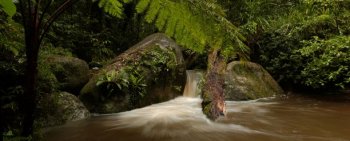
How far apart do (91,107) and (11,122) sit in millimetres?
2441

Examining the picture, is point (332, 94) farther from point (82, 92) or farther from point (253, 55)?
point (82, 92)

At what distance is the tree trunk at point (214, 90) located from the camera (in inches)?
267

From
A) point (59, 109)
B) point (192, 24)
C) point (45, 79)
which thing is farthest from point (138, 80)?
point (192, 24)

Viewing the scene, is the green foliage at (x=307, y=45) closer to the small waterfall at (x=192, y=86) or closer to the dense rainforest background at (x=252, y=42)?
the dense rainforest background at (x=252, y=42)

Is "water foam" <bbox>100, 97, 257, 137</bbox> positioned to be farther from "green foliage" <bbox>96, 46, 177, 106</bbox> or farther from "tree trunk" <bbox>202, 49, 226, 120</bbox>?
"green foliage" <bbox>96, 46, 177, 106</bbox>

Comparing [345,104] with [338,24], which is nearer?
[345,104]

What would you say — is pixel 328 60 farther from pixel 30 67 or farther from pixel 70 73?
pixel 30 67

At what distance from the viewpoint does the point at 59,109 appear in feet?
21.2

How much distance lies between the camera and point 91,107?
7379mm

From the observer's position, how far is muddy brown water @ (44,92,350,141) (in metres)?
5.22

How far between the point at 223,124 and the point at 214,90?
1.68m

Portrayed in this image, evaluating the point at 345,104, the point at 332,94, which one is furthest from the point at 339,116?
the point at 332,94

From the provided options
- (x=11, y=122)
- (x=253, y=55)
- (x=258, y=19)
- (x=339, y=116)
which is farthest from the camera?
(x=253, y=55)

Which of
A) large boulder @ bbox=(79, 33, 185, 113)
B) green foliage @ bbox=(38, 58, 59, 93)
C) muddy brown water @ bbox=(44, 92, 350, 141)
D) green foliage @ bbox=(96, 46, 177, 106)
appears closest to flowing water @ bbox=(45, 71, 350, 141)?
muddy brown water @ bbox=(44, 92, 350, 141)
